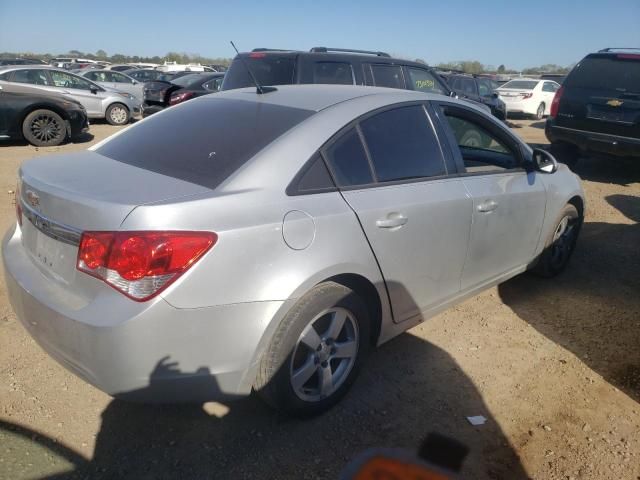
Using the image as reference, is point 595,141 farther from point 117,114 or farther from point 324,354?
point 117,114

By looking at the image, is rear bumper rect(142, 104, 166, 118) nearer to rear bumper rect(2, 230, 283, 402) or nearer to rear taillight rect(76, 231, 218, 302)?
rear bumper rect(2, 230, 283, 402)

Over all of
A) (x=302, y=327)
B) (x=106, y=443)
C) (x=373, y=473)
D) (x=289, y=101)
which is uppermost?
(x=289, y=101)

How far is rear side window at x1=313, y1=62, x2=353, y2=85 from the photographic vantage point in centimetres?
675

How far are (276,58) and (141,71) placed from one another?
63.7ft

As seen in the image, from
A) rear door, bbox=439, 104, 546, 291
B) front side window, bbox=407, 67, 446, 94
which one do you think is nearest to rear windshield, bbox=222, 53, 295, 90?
front side window, bbox=407, 67, 446, 94

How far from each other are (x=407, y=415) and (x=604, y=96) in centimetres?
711

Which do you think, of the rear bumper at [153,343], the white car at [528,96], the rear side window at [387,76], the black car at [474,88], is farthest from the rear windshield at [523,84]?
the rear bumper at [153,343]

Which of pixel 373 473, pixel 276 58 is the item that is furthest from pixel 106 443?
pixel 276 58

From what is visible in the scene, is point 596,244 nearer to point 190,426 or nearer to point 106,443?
point 190,426

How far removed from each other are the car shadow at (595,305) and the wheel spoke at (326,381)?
1.77 m

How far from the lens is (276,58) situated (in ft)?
22.5

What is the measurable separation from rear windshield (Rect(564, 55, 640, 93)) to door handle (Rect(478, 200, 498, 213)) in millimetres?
5796

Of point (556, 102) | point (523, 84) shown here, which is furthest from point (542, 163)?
point (523, 84)

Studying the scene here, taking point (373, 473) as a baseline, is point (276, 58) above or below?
above
